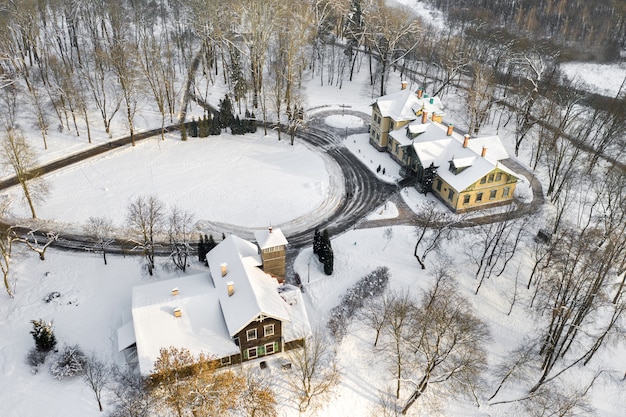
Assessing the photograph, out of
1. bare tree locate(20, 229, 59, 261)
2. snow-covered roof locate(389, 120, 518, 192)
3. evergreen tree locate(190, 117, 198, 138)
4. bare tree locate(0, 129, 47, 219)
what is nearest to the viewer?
bare tree locate(20, 229, 59, 261)

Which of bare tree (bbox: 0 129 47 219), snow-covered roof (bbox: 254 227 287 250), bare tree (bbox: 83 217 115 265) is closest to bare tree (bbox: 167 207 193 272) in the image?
bare tree (bbox: 83 217 115 265)

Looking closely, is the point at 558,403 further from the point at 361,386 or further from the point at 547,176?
the point at 547,176

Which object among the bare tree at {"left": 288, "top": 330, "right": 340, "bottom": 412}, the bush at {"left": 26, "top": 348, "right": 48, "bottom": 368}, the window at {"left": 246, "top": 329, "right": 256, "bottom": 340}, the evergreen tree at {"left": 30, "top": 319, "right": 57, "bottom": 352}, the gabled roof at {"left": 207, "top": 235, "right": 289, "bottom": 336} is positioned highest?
the gabled roof at {"left": 207, "top": 235, "right": 289, "bottom": 336}

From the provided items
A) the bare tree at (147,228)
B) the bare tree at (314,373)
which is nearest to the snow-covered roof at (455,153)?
the bare tree at (314,373)

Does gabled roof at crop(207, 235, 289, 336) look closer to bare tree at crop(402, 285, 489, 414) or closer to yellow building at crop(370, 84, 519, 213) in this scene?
bare tree at crop(402, 285, 489, 414)

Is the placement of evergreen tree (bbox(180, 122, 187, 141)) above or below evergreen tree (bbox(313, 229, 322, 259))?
above

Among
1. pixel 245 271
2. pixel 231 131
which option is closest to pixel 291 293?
pixel 245 271
